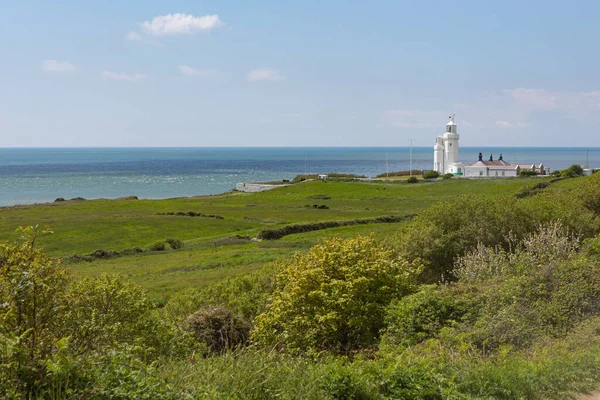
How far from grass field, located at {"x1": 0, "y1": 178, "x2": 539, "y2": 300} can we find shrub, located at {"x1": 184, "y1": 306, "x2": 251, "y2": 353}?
11664mm

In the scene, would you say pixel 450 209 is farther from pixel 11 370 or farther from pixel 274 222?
pixel 274 222

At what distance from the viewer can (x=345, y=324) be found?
15.7 metres

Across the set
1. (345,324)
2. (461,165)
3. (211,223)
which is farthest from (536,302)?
(461,165)

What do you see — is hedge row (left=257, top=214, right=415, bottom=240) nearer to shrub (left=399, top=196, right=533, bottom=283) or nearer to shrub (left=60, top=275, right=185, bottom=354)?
shrub (left=399, top=196, right=533, bottom=283)

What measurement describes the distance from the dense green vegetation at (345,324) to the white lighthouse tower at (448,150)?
4105 inches

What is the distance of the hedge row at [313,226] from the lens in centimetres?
5709

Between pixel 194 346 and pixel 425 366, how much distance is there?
6191 millimetres

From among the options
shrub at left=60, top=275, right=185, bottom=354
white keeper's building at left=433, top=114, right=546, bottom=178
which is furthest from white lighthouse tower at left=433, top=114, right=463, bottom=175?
shrub at left=60, top=275, right=185, bottom=354

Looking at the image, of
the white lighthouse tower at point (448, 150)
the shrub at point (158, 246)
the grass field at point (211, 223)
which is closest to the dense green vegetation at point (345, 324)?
the grass field at point (211, 223)

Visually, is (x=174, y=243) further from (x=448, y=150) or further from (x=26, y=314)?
(x=448, y=150)

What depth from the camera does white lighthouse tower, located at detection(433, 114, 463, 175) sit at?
13375cm

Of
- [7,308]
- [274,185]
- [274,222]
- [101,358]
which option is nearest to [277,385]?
[101,358]

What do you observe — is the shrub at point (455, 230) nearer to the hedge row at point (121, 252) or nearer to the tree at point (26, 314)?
the tree at point (26, 314)

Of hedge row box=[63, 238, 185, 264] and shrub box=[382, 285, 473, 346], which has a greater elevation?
shrub box=[382, 285, 473, 346]
